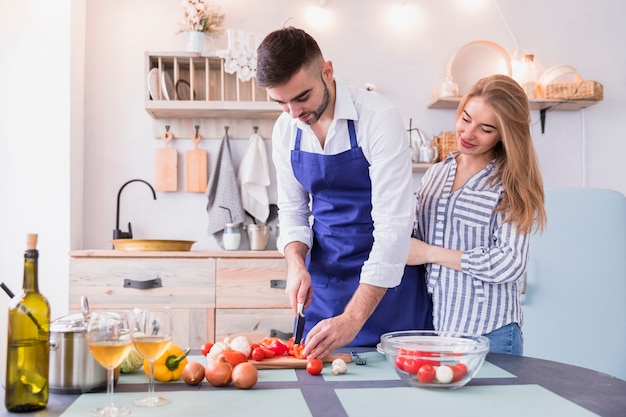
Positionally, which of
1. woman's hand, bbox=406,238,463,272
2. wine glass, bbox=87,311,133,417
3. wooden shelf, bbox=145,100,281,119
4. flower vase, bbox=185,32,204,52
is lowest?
wine glass, bbox=87,311,133,417

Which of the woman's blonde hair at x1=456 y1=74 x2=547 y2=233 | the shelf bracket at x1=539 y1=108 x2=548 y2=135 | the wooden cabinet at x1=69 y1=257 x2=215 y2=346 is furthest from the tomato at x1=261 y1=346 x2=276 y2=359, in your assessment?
the shelf bracket at x1=539 y1=108 x2=548 y2=135

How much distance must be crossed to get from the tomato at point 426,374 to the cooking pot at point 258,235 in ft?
7.92

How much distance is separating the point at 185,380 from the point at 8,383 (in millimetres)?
318

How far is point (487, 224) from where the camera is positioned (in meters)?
1.91

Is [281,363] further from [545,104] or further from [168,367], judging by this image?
[545,104]

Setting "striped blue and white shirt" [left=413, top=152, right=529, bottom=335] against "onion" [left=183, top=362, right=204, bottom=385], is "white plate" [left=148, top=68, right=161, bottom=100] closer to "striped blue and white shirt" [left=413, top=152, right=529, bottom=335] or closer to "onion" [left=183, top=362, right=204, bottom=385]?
"striped blue and white shirt" [left=413, top=152, right=529, bottom=335]

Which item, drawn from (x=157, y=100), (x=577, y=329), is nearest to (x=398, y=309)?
(x=577, y=329)

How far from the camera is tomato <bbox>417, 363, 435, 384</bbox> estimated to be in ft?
4.09

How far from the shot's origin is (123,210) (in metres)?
3.81

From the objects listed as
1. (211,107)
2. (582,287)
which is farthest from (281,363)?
(211,107)

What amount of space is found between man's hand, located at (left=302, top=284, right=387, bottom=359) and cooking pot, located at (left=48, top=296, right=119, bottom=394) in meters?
0.45

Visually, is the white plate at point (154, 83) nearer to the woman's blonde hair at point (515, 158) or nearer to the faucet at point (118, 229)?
the faucet at point (118, 229)

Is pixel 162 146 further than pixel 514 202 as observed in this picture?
Yes

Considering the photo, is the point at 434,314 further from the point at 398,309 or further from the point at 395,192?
the point at 395,192
